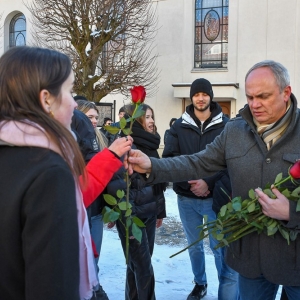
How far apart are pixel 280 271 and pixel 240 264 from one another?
0.23m

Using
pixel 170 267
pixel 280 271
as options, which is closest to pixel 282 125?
pixel 280 271

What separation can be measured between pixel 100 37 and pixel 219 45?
4.35 m

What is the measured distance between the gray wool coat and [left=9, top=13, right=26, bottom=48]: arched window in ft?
51.9

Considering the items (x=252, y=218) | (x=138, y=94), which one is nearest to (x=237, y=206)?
(x=252, y=218)

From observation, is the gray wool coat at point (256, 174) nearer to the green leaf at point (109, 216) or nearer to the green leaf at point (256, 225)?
the green leaf at point (256, 225)

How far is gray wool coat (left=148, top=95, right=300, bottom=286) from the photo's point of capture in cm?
206

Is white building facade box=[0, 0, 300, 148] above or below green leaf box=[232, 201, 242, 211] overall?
above

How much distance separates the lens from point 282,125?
212 cm

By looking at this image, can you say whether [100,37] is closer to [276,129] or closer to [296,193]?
[276,129]

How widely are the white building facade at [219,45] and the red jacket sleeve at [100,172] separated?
37.8ft

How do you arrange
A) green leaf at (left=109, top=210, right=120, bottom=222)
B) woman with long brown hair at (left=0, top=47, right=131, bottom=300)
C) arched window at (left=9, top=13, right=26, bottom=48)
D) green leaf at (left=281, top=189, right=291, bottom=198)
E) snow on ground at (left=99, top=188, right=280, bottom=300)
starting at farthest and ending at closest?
arched window at (left=9, top=13, right=26, bottom=48) → snow on ground at (left=99, top=188, right=280, bottom=300) → green leaf at (left=109, top=210, right=120, bottom=222) → green leaf at (left=281, top=189, right=291, bottom=198) → woman with long brown hair at (left=0, top=47, right=131, bottom=300)

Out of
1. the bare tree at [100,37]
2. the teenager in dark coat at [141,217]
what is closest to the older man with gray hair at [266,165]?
the teenager in dark coat at [141,217]

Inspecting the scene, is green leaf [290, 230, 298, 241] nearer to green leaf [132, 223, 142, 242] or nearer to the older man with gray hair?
the older man with gray hair

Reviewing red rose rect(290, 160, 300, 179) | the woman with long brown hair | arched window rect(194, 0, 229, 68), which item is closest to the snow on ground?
red rose rect(290, 160, 300, 179)
